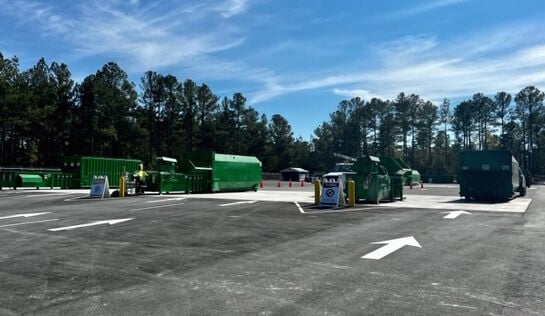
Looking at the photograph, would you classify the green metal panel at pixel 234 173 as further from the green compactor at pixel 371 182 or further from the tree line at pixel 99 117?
the tree line at pixel 99 117

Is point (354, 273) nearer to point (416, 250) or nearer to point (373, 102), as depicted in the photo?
point (416, 250)

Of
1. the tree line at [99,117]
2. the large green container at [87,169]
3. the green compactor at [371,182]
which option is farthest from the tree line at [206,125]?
the green compactor at [371,182]

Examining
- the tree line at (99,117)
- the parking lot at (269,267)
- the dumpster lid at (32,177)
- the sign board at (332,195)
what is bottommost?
the parking lot at (269,267)

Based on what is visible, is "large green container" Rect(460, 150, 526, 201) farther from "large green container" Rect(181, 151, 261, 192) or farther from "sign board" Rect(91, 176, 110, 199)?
"sign board" Rect(91, 176, 110, 199)

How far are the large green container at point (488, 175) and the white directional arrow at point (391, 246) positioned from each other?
55.1ft

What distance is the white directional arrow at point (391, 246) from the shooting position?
29.9ft

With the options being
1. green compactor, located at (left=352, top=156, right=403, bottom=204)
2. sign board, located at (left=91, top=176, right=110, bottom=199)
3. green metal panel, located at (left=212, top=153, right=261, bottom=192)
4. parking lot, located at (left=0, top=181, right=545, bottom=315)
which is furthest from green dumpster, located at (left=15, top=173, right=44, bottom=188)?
green compactor, located at (left=352, top=156, right=403, bottom=204)

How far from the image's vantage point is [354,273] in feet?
24.8

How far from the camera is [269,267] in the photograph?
8.01m

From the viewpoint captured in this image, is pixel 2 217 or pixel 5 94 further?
pixel 5 94

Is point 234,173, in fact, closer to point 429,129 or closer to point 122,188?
point 122,188

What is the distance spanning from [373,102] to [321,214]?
117 metres

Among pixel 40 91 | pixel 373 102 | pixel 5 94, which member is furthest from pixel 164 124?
pixel 373 102

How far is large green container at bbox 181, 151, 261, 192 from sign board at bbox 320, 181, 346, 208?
1229cm
